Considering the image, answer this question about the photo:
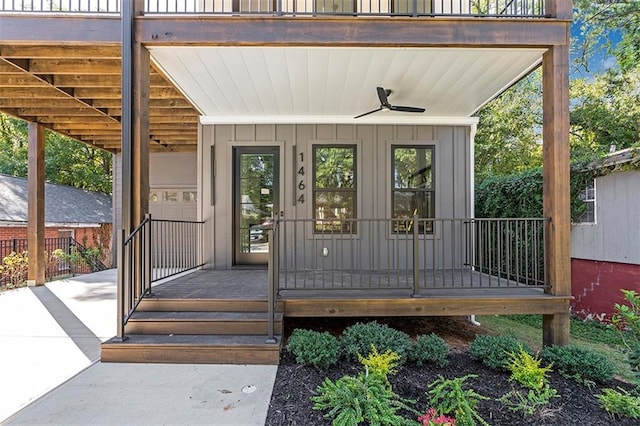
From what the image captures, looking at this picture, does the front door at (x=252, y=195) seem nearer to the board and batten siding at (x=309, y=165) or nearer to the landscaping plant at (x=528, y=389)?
the board and batten siding at (x=309, y=165)

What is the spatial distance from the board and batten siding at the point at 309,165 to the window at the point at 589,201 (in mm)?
1775

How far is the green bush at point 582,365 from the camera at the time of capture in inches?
112

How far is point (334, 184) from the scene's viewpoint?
584 centimetres

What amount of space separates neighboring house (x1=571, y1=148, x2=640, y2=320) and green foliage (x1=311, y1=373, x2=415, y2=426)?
15.7 feet

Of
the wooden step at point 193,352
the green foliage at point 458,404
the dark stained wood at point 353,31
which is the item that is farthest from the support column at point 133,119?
the green foliage at point 458,404

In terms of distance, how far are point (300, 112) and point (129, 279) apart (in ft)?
11.5

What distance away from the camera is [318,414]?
2299 millimetres

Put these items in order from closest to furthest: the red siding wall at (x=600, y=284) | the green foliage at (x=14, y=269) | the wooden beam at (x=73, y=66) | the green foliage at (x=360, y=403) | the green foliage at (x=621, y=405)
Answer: the green foliage at (x=360, y=403) < the green foliage at (x=621, y=405) < the wooden beam at (x=73, y=66) < the red siding wall at (x=600, y=284) < the green foliage at (x=14, y=269)

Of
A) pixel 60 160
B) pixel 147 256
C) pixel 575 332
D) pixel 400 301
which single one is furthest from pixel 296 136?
pixel 60 160

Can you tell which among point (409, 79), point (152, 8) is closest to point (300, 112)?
point (409, 79)

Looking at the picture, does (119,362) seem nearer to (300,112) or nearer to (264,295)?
(264,295)

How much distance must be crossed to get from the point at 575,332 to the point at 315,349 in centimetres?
442

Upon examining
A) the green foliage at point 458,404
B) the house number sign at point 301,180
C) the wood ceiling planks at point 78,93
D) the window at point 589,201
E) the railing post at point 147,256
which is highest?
the wood ceiling planks at point 78,93

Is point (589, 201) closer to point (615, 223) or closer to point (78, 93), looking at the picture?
point (615, 223)
